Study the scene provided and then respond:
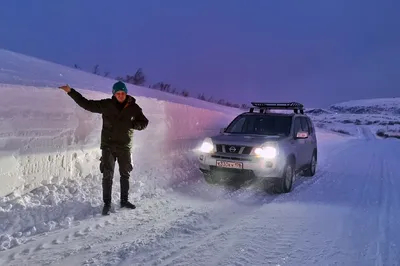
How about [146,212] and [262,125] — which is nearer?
[146,212]

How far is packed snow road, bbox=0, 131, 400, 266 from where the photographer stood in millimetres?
3676

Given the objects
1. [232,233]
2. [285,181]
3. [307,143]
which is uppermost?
[307,143]

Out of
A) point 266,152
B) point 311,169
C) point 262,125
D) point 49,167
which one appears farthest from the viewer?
point 311,169

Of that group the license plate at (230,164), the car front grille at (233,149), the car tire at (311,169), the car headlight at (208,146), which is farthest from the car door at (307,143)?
the car headlight at (208,146)

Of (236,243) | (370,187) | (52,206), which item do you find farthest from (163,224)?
→ (370,187)

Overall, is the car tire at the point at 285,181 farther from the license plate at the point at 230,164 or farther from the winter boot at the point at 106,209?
the winter boot at the point at 106,209

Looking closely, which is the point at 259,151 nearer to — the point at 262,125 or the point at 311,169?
the point at 262,125

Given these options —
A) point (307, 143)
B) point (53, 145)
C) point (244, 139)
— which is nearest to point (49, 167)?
point (53, 145)

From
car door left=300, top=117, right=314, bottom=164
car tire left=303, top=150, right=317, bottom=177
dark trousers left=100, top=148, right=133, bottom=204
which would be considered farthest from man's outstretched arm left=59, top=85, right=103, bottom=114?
car tire left=303, top=150, right=317, bottom=177

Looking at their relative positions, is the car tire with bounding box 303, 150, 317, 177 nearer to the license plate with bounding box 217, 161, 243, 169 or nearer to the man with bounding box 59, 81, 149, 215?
the license plate with bounding box 217, 161, 243, 169

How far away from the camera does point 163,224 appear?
4.78 metres

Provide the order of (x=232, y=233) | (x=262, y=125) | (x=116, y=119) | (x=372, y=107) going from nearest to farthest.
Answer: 1. (x=232, y=233)
2. (x=116, y=119)
3. (x=262, y=125)
4. (x=372, y=107)

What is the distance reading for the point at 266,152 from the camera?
6.79m

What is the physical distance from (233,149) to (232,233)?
2.68 m
